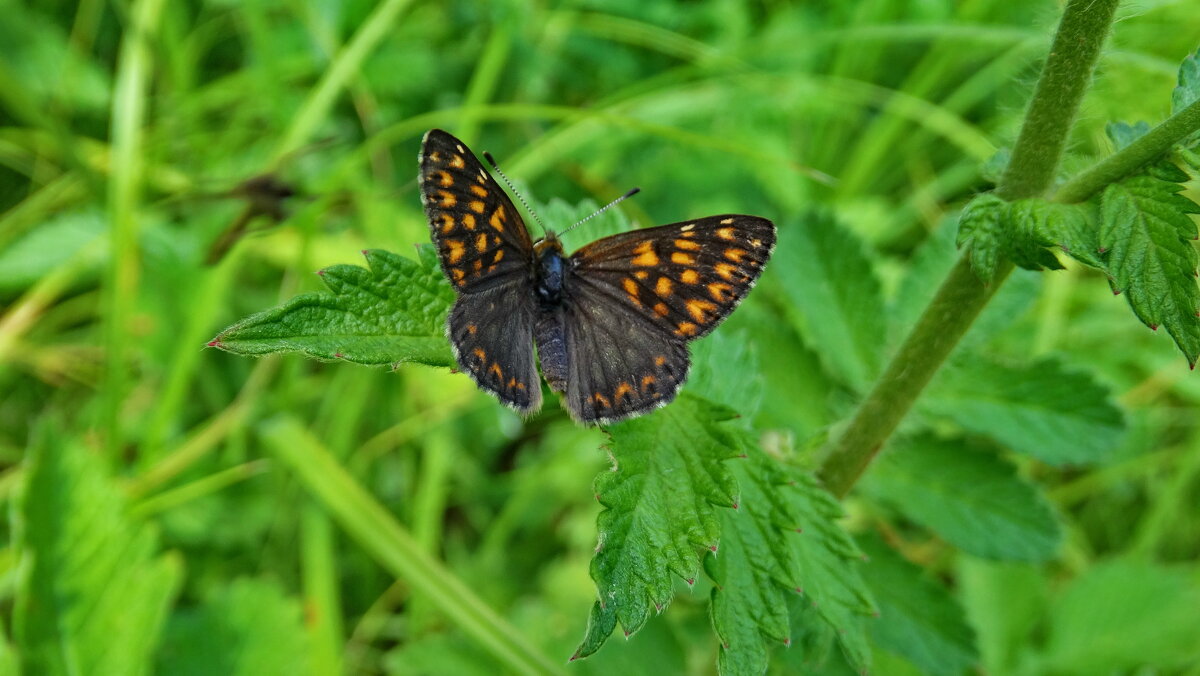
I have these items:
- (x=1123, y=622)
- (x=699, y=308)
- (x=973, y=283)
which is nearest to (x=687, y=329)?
(x=699, y=308)

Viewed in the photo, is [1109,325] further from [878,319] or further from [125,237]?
[125,237]

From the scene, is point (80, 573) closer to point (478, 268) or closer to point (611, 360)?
point (478, 268)

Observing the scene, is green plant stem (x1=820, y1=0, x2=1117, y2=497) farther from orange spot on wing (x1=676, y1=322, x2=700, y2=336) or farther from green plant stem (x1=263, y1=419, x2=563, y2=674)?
green plant stem (x1=263, y1=419, x2=563, y2=674)

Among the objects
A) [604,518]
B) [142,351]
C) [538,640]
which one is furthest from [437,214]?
[142,351]

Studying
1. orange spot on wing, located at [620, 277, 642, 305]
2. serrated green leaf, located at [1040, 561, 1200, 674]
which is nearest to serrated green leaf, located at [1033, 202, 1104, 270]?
orange spot on wing, located at [620, 277, 642, 305]

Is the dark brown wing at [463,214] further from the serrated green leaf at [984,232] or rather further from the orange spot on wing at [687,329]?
the serrated green leaf at [984,232]

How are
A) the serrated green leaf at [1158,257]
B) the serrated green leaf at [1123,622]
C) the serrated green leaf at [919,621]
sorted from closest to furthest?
the serrated green leaf at [1158,257]
the serrated green leaf at [919,621]
the serrated green leaf at [1123,622]

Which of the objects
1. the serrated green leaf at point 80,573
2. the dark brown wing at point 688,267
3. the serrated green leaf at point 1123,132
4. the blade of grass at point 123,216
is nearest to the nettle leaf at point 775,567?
the dark brown wing at point 688,267
